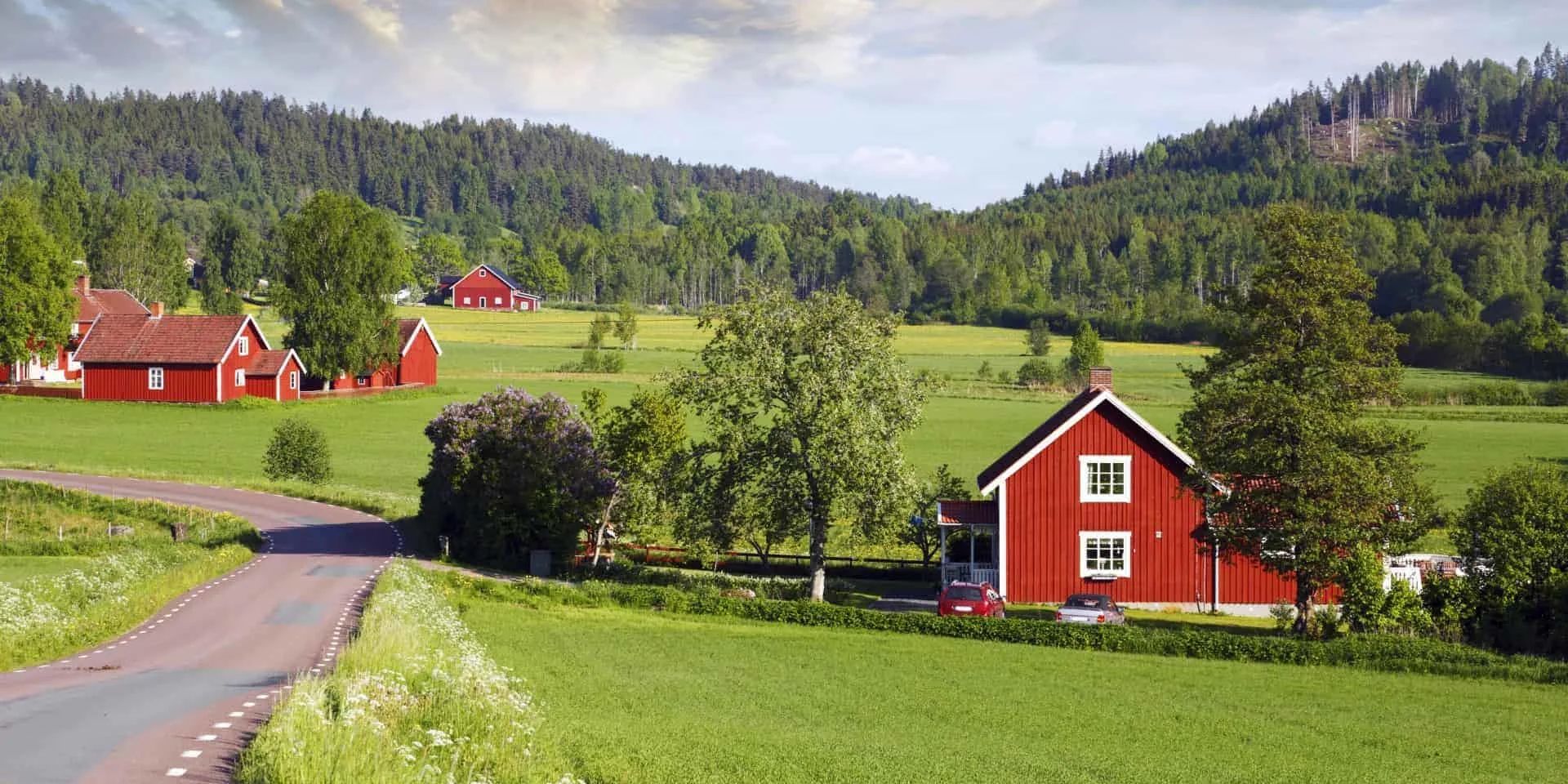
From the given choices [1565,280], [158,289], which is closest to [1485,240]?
[1565,280]

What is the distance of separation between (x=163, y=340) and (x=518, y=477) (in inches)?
2107

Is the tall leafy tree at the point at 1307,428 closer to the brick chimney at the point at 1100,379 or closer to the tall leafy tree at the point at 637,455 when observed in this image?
the brick chimney at the point at 1100,379

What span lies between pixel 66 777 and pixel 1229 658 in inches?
922

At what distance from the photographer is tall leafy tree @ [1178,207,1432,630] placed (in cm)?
3416

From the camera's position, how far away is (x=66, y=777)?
53.6ft

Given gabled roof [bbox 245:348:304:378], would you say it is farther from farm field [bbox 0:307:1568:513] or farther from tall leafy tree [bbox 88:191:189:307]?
tall leafy tree [bbox 88:191:189:307]

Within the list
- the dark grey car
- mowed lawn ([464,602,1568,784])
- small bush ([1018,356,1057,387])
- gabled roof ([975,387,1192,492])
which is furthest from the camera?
small bush ([1018,356,1057,387])

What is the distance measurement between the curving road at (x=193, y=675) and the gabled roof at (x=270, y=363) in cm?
4562

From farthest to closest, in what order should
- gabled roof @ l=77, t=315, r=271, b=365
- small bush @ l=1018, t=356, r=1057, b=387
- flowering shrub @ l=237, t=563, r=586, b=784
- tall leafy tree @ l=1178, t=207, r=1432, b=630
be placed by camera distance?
small bush @ l=1018, t=356, r=1057, b=387 → gabled roof @ l=77, t=315, r=271, b=365 → tall leafy tree @ l=1178, t=207, r=1432, b=630 → flowering shrub @ l=237, t=563, r=586, b=784

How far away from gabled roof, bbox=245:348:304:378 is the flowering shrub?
7055cm

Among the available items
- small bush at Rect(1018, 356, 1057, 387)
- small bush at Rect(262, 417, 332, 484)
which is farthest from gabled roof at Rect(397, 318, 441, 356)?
small bush at Rect(1018, 356, 1057, 387)

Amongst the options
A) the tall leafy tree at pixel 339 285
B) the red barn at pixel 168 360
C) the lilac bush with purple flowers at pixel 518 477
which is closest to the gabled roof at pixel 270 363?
the red barn at pixel 168 360

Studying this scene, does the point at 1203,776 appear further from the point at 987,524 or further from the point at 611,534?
the point at 611,534

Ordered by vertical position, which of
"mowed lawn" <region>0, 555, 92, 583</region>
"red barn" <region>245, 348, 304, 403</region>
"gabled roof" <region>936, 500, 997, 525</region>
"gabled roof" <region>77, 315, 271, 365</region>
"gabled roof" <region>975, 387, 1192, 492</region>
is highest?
"gabled roof" <region>77, 315, 271, 365</region>
